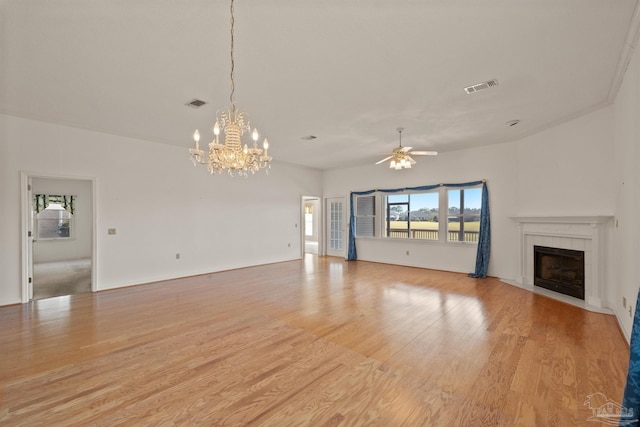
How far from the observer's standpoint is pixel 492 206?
19.5 ft

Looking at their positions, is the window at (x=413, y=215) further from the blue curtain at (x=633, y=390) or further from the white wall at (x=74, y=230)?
the white wall at (x=74, y=230)

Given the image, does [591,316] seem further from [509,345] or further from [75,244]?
[75,244]

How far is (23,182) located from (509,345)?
721 cm

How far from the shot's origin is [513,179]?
5.63 meters

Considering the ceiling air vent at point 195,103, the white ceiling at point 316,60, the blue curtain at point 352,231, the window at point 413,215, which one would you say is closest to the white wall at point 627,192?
the white ceiling at point 316,60

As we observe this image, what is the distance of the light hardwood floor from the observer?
6.17 feet

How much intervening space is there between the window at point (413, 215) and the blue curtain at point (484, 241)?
1.04m

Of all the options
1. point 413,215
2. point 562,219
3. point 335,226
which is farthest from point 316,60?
point 335,226

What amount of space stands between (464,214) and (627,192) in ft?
10.9

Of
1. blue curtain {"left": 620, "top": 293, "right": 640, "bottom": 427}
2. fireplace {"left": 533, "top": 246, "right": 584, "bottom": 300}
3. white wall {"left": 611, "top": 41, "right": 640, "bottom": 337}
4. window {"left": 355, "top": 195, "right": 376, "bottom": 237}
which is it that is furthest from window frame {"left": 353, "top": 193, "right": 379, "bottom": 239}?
blue curtain {"left": 620, "top": 293, "right": 640, "bottom": 427}

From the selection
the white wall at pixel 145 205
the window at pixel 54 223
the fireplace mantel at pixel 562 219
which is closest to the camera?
the fireplace mantel at pixel 562 219

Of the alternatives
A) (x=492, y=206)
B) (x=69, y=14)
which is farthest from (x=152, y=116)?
(x=492, y=206)

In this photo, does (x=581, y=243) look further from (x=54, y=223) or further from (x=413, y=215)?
(x=54, y=223)

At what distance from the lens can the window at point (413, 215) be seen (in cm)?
688
